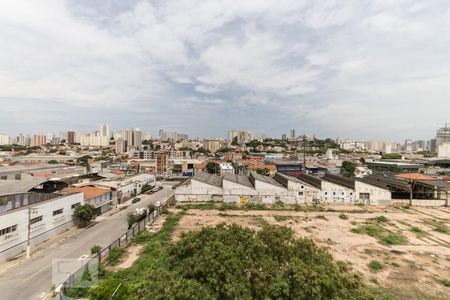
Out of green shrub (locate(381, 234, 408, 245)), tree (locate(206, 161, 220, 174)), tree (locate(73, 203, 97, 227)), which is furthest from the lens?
tree (locate(206, 161, 220, 174))

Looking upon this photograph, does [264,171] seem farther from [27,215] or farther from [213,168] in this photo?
[27,215]

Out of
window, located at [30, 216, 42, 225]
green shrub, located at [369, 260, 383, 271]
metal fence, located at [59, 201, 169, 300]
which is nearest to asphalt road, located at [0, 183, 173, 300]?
metal fence, located at [59, 201, 169, 300]

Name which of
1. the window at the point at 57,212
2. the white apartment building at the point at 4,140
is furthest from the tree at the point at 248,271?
the white apartment building at the point at 4,140

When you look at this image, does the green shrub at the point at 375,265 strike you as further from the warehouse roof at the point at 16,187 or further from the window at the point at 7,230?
the warehouse roof at the point at 16,187

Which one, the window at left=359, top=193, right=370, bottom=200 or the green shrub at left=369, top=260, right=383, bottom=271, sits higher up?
the window at left=359, top=193, right=370, bottom=200

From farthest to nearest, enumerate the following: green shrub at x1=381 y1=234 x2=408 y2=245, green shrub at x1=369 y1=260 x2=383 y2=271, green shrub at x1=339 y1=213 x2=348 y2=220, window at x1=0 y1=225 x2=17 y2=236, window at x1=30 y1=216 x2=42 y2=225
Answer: green shrub at x1=339 y1=213 x2=348 y2=220
green shrub at x1=381 y1=234 x2=408 y2=245
window at x1=30 y1=216 x2=42 y2=225
window at x1=0 y1=225 x2=17 y2=236
green shrub at x1=369 y1=260 x2=383 y2=271

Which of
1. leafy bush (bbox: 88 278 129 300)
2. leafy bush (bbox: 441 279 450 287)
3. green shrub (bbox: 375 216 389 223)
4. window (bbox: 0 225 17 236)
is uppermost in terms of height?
leafy bush (bbox: 88 278 129 300)

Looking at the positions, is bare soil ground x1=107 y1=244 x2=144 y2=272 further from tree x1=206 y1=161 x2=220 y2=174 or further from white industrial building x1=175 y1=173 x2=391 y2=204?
tree x1=206 y1=161 x2=220 y2=174
